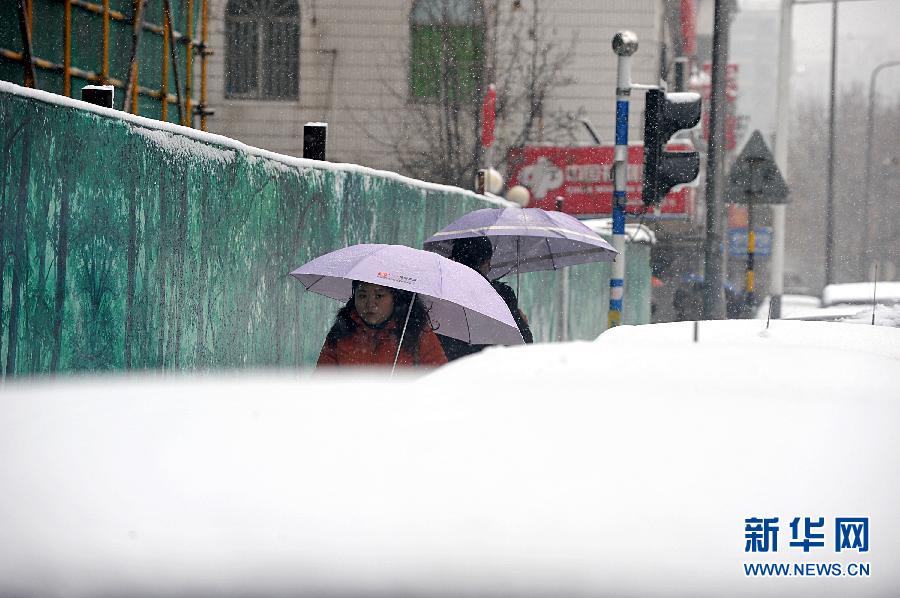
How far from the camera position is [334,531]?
1.21 m

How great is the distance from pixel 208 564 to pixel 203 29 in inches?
604

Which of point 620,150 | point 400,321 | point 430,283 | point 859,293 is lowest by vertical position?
point 859,293

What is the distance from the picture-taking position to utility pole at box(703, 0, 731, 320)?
16438mm

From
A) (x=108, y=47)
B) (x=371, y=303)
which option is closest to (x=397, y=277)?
(x=371, y=303)

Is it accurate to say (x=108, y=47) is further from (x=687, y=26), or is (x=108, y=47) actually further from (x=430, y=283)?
(x=687, y=26)

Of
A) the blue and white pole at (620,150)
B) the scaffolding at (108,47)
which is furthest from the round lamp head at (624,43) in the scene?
the scaffolding at (108,47)

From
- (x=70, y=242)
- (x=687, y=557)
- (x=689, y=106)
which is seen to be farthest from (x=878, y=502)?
(x=689, y=106)

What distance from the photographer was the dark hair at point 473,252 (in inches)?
327

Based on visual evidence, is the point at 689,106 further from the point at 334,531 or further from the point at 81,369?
the point at 334,531

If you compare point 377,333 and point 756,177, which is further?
point 756,177

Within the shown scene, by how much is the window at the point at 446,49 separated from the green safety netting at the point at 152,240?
20.1m

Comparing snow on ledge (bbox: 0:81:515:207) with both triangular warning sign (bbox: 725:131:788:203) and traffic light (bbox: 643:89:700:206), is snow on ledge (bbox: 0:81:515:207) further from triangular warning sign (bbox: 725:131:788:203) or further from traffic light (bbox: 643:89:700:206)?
triangular warning sign (bbox: 725:131:788:203)

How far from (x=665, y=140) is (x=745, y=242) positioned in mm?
35528

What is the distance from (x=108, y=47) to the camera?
521 inches
